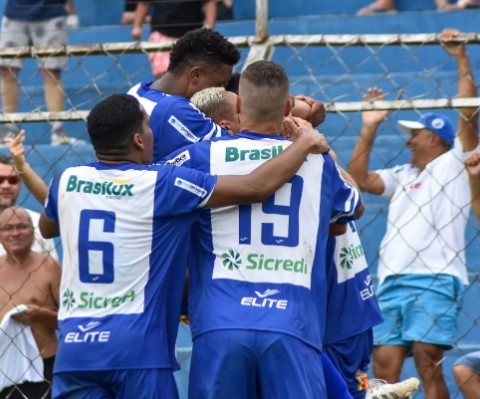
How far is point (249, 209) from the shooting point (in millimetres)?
5004

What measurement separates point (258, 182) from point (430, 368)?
7.91 feet

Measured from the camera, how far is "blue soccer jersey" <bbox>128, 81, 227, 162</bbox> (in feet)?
17.9

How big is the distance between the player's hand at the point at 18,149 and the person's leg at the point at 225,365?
1.76 metres

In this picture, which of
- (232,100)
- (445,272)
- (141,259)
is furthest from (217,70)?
(445,272)

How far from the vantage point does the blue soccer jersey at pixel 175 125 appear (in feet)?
17.9

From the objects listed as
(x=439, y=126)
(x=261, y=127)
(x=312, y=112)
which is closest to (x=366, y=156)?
(x=439, y=126)

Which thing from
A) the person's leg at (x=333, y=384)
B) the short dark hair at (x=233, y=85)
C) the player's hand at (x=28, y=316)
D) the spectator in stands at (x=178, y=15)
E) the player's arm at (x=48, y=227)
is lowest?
the player's hand at (x=28, y=316)

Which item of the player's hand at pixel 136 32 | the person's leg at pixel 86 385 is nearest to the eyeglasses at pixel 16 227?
the person's leg at pixel 86 385

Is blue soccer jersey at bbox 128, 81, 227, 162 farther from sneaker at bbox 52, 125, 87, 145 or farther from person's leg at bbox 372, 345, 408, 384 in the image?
sneaker at bbox 52, 125, 87, 145

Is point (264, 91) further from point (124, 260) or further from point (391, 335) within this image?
point (391, 335)

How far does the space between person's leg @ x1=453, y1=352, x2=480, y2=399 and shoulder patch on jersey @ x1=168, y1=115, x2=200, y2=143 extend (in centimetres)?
196

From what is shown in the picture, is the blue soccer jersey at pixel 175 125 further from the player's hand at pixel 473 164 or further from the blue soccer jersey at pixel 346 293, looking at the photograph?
the player's hand at pixel 473 164

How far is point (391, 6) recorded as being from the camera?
34.2 feet

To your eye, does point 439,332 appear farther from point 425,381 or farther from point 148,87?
point 148,87
